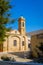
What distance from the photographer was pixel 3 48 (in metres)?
39.2

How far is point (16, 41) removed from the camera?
41.1m

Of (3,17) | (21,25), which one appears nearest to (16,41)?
(21,25)

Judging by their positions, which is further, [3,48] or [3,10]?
[3,48]

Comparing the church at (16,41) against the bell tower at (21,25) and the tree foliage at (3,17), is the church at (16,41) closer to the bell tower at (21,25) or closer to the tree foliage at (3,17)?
the bell tower at (21,25)

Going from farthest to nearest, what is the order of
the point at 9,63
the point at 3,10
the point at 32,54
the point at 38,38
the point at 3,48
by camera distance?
the point at 3,48 → the point at 32,54 → the point at 38,38 → the point at 3,10 → the point at 9,63

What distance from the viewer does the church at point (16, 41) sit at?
39.4m

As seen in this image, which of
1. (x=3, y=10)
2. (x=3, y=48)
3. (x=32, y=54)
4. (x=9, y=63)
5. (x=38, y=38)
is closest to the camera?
(x=9, y=63)

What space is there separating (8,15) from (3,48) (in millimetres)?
23765

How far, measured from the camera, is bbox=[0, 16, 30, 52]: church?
3944 cm

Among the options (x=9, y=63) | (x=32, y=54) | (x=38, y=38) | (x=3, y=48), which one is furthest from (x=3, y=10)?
(x=3, y=48)

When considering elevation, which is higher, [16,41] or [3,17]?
[16,41]

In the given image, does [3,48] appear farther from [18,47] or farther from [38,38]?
[38,38]

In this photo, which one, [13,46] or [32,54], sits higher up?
[13,46]

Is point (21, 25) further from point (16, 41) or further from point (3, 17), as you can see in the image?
point (3, 17)
